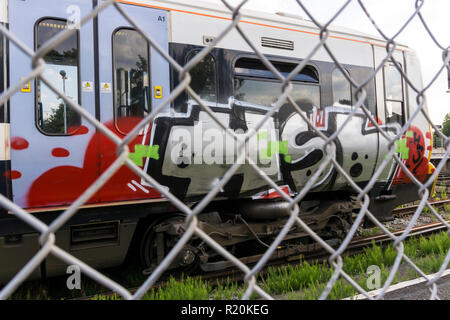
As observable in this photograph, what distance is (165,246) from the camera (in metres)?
3.60

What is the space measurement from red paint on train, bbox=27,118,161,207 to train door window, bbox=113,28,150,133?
0.09 metres

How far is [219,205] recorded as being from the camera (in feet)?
12.8

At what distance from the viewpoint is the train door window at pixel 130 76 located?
10.5 ft

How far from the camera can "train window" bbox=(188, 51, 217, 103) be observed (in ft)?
11.4

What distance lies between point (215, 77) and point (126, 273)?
8.47ft

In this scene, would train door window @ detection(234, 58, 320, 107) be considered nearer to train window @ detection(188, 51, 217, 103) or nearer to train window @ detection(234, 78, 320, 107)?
train window @ detection(234, 78, 320, 107)

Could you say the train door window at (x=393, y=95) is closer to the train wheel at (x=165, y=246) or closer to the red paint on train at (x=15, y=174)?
the train wheel at (x=165, y=246)

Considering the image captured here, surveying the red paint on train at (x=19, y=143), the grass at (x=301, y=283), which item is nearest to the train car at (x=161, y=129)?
the red paint on train at (x=19, y=143)

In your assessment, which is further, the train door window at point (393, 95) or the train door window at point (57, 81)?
the train door window at point (393, 95)

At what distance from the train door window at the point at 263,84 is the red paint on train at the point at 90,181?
1.29 meters

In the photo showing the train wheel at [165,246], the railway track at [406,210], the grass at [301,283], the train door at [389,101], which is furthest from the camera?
the railway track at [406,210]

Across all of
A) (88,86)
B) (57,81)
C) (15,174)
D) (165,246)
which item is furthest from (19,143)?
(165,246)

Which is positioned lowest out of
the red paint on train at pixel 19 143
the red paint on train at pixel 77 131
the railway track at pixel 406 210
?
the railway track at pixel 406 210

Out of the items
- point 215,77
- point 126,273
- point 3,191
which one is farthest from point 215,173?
point 3,191
